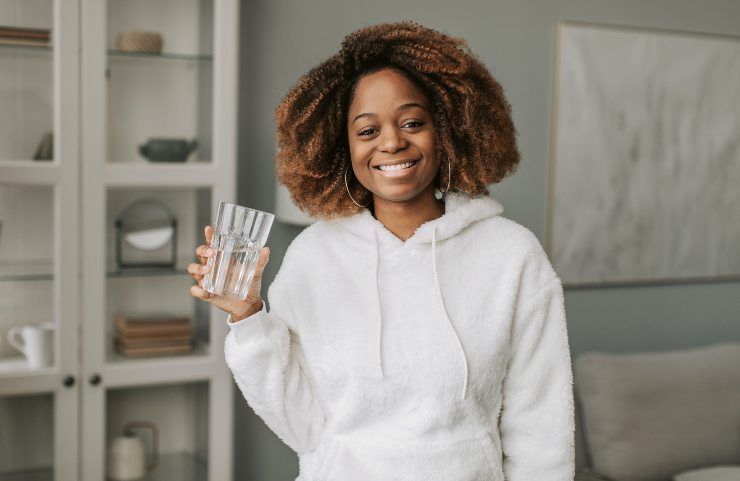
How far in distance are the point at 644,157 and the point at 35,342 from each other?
2.31m

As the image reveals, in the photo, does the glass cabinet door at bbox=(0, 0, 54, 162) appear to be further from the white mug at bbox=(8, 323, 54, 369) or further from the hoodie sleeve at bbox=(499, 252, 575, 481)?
the hoodie sleeve at bbox=(499, 252, 575, 481)

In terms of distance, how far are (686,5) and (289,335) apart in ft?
8.79

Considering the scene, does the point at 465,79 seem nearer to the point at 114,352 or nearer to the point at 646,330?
the point at 114,352

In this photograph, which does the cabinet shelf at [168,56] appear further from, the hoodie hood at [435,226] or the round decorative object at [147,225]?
the hoodie hood at [435,226]

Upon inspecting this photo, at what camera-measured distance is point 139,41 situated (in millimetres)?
2375

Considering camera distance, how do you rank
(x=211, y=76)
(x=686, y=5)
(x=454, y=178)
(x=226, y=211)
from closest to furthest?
(x=226, y=211) → (x=454, y=178) → (x=211, y=76) → (x=686, y=5)

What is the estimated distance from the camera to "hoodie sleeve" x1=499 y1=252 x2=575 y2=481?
4.39 feet

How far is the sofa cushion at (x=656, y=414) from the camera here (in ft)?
8.89

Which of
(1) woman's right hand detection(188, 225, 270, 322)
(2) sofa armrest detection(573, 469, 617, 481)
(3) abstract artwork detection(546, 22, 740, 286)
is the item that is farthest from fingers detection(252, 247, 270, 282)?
(3) abstract artwork detection(546, 22, 740, 286)

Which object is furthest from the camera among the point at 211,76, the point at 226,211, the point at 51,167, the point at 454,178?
the point at 211,76

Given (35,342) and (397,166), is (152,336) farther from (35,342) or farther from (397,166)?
(397,166)

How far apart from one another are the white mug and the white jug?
31 cm

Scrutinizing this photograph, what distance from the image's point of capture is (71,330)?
2295 millimetres

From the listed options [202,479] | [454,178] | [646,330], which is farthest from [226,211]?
[646,330]
